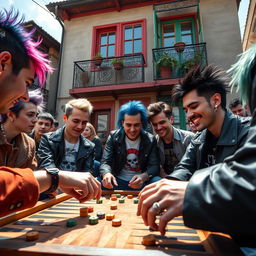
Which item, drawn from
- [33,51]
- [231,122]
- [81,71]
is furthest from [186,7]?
[33,51]

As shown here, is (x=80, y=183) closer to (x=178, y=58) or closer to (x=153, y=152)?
(x=153, y=152)

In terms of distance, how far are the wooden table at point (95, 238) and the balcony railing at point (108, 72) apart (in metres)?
7.10

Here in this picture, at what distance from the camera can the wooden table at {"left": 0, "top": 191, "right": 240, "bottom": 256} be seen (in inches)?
28.9

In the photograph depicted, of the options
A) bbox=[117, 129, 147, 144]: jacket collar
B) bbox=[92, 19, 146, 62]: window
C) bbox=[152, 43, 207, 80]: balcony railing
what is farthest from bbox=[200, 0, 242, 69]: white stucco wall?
bbox=[117, 129, 147, 144]: jacket collar

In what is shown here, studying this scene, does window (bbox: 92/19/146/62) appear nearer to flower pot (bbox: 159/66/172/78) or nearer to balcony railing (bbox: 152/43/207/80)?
balcony railing (bbox: 152/43/207/80)

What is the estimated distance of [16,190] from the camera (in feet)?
2.85

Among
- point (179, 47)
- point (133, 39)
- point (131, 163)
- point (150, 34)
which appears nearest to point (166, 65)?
point (179, 47)

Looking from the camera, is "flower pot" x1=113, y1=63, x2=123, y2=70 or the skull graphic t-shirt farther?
"flower pot" x1=113, y1=63, x2=123, y2=70

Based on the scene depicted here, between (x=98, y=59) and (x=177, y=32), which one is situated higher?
(x=177, y=32)

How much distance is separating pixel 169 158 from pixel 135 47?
6.58 m

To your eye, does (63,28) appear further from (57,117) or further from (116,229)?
(116,229)

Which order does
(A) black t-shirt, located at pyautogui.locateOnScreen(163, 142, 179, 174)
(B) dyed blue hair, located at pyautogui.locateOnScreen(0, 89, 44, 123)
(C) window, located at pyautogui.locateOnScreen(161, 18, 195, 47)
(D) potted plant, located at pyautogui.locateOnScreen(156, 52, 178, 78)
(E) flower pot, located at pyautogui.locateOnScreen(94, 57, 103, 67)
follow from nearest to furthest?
1. (B) dyed blue hair, located at pyautogui.locateOnScreen(0, 89, 44, 123)
2. (A) black t-shirt, located at pyautogui.locateOnScreen(163, 142, 179, 174)
3. (D) potted plant, located at pyautogui.locateOnScreen(156, 52, 178, 78)
4. (C) window, located at pyautogui.locateOnScreen(161, 18, 195, 47)
5. (E) flower pot, located at pyautogui.locateOnScreen(94, 57, 103, 67)

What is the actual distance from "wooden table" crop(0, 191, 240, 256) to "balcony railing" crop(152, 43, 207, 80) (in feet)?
22.7

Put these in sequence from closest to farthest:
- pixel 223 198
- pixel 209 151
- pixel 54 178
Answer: pixel 223 198
pixel 54 178
pixel 209 151
